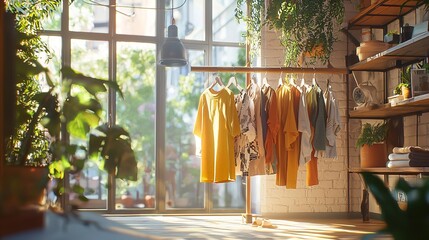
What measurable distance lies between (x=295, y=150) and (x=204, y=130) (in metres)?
0.83

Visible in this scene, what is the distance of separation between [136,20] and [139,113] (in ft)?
3.49

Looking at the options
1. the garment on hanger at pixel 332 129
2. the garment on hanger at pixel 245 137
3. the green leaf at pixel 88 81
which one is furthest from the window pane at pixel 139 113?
the green leaf at pixel 88 81

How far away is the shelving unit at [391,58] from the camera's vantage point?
4625 mm

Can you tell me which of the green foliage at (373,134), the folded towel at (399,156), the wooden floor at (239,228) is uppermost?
the green foliage at (373,134)

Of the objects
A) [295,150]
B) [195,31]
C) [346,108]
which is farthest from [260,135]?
[195,31]

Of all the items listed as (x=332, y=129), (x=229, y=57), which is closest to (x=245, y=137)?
(x=332, y=129)

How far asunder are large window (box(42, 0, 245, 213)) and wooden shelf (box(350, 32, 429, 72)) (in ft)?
4.86

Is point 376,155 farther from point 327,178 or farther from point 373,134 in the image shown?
point 327,178

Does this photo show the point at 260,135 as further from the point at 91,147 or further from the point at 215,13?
the point at 91,147

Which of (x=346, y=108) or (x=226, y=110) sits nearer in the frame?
(x=226, y=110)

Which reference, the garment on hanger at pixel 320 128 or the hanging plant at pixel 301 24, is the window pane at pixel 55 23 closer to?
the hanging plant at pixel 301 24

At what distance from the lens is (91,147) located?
4.68 feet

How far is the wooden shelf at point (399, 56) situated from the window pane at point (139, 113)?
2.31 m

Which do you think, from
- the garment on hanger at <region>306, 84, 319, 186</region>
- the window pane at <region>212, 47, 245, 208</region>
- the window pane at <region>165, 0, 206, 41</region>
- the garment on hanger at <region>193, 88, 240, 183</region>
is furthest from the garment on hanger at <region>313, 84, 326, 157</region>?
the window pane at <region>165, 0, 206, 41</region>
